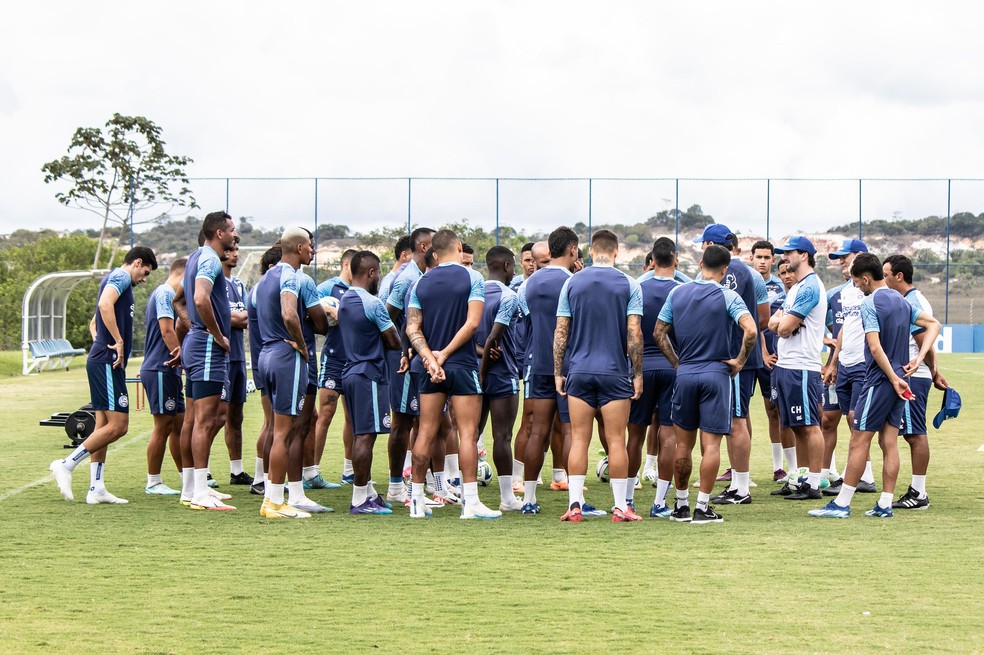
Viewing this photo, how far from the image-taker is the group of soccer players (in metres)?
8.23

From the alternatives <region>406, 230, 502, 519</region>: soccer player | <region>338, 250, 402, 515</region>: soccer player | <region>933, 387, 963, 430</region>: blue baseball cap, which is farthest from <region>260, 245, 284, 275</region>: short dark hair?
<region>933, 387, 963, 430</region>: blue baseball cap

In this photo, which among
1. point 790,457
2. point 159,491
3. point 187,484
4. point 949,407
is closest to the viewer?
point 949,407

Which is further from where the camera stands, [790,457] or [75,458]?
[790,457]

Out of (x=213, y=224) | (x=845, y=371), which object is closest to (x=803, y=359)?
(x=845, y=371)

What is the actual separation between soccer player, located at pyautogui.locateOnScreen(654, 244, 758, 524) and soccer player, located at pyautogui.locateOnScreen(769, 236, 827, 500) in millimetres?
1490

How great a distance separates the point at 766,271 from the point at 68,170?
122ft

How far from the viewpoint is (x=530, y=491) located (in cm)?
884

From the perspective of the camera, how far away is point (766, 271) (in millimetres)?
10336

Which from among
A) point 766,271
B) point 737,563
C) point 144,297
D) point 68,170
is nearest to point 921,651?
point 737,563

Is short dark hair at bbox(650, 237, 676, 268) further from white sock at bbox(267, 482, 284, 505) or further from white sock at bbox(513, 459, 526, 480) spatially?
white sock at bbox(267, 482, 284, 505)

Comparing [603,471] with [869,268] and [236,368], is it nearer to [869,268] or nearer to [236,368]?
[869,268]

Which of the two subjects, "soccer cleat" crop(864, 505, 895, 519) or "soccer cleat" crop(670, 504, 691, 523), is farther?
"soccer cleat" crop(864, 505, 895, 519)

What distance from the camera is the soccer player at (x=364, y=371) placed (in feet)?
28.4

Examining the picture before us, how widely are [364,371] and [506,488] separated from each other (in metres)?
1.50
